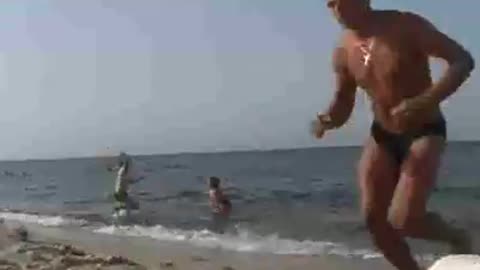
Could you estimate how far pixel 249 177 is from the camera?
57.0 metres

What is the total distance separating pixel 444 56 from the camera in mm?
5508

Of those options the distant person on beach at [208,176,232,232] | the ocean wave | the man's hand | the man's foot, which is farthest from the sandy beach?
the man's foot

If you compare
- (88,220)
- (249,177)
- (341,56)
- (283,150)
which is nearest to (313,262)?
(341,56)

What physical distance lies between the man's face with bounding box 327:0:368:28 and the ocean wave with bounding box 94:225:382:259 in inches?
414

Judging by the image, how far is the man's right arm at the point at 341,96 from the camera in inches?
241

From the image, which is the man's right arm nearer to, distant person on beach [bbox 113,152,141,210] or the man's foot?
the man's foot

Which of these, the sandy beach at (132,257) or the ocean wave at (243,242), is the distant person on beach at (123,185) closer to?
the ocean wave at (243,242)

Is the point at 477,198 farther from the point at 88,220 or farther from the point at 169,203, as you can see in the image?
the point at 88,220

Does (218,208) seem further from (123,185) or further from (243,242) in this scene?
(243,242)

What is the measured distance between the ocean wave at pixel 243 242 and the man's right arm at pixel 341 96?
9982 millimetres

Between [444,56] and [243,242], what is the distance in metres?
13.8

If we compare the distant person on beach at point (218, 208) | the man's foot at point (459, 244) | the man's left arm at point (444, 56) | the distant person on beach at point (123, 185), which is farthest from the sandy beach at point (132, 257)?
the man's left arm at point (444, 56)

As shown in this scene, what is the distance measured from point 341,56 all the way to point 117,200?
18888mm

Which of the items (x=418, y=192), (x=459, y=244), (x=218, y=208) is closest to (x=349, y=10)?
(x=418, y=192)
